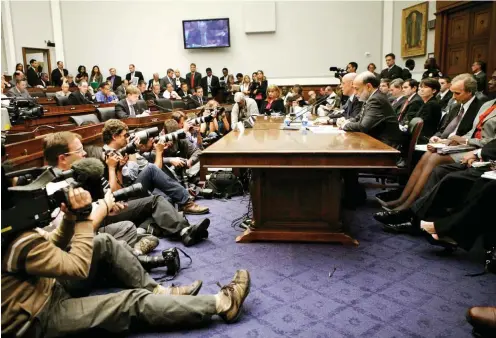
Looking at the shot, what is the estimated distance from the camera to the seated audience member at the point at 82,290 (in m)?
1.39

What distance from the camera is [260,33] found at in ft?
38.8

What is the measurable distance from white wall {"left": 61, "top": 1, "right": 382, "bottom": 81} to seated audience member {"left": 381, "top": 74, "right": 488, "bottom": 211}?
8.08 m

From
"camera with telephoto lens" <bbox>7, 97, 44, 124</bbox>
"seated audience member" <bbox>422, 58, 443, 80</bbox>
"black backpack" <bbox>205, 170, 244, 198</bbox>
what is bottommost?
"black backpack" <bbox>205, 170, 244, 198</bbox>

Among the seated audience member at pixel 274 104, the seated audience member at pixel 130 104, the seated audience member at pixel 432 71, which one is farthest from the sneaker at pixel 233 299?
the seated audience member at pixel 432 71

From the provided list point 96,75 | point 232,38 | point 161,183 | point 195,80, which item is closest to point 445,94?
point 161,183

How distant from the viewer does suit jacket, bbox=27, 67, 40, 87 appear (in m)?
10.0

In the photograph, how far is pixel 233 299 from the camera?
1978mm

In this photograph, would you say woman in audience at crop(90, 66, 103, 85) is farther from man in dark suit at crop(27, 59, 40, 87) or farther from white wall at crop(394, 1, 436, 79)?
white wall at crop(394, 1, 436, 79)

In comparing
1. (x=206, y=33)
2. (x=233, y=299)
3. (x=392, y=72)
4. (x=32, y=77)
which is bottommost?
(x=233, y=299)

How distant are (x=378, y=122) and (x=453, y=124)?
0.76 metres

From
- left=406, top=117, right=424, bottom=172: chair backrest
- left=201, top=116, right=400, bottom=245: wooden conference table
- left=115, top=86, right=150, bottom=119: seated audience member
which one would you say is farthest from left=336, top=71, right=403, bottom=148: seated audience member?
left=115, top=86, right=150, bottom=119: seated audience member

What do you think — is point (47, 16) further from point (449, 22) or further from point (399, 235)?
point (399, 235)

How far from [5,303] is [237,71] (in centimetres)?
1126

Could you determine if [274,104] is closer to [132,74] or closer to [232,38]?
[232,38]
